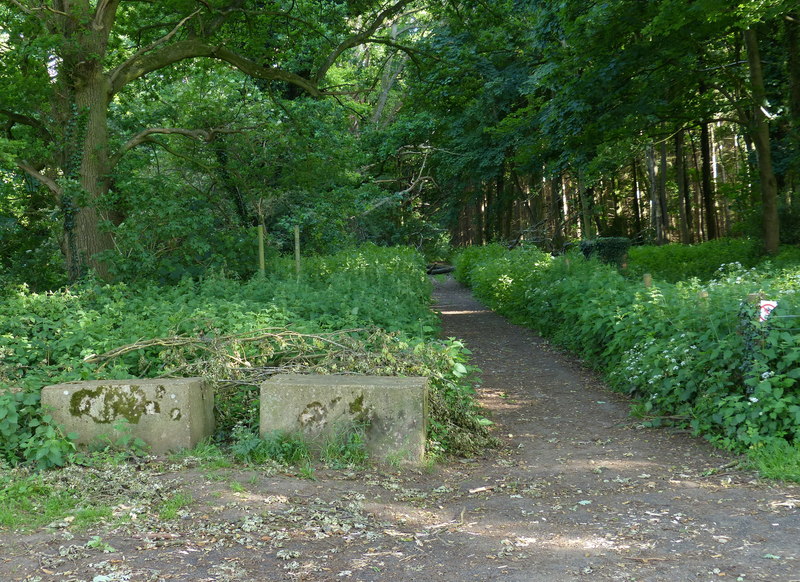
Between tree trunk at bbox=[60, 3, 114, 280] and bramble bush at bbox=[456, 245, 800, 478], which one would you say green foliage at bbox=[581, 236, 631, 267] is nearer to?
bramble bush at bbox=[456, 245, 800, 478]

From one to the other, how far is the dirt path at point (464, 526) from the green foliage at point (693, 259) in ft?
35.9

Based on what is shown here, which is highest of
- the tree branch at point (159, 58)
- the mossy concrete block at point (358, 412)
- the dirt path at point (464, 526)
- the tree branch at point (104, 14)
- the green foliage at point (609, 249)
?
the tree branch at point (104, 14)

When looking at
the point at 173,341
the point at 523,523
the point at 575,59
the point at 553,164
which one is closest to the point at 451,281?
the point at 553,164

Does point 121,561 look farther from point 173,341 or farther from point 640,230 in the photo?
point 640,230

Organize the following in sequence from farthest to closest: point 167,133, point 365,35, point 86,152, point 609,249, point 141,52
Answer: point 609,249 → point 365,35 → point 167,133 → point 141,52 → point 86,152

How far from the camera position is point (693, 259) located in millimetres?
21234

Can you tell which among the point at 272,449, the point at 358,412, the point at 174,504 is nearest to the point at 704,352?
the point at 358,412

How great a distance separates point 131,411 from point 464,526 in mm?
3030

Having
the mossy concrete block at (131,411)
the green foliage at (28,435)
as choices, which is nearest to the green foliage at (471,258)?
the mossy concrete block at (131,411)

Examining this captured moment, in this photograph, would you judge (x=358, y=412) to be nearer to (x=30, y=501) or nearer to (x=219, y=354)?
(x=219, y=354)

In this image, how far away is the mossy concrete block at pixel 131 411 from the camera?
5.96 m

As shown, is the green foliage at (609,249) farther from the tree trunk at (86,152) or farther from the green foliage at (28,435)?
the green foliage at (28,435)

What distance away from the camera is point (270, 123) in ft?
49.4

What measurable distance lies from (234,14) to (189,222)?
5.53 m
